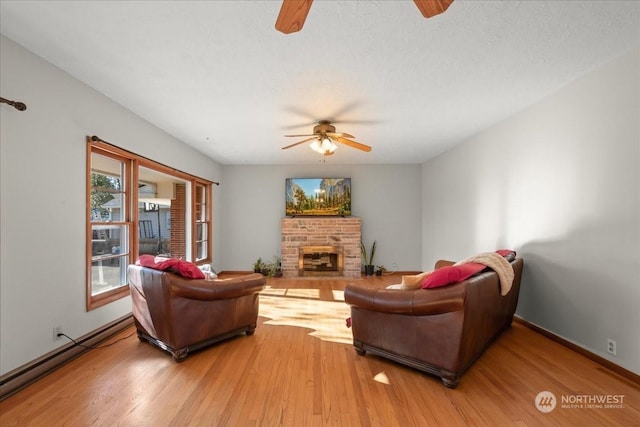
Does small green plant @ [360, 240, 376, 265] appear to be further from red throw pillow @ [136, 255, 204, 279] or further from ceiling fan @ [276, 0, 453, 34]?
ceiling fan @ [276, 0, 453, 34]

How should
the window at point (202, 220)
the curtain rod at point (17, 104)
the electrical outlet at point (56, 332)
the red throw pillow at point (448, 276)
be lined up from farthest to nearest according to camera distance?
the window at point (202, 220), the electrical outlet at point (56, 332), the red throw pillow at point (448, 276), the curtain rod at point (17, 104)

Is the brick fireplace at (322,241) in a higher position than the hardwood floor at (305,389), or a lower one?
higher

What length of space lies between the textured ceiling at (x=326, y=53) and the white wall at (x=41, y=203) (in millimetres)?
153

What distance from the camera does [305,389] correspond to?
211 cm

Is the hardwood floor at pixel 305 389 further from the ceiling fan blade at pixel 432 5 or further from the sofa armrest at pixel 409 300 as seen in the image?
the ceiling fan blade at pixel 432 5

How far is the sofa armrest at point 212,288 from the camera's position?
2467mm

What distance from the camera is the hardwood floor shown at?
1798 mm

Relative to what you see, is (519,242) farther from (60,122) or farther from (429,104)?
(60,122)

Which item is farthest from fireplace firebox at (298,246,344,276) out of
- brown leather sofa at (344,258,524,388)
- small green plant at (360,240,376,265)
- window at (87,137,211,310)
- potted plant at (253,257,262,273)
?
brown leather sofa at (344,258,524,388)

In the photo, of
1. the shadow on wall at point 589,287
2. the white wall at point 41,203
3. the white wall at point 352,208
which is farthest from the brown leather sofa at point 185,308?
the white wall at point 352,208

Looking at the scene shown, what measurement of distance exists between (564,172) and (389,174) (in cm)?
402

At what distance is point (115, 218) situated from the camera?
3350 mm

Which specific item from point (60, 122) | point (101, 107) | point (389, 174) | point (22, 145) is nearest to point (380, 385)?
point (22, 145)

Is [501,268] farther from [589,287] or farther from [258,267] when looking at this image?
[258,267]
